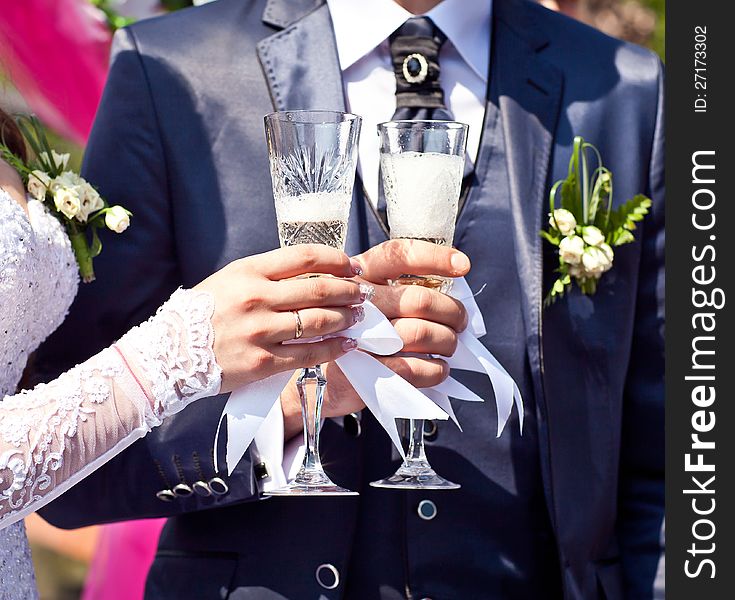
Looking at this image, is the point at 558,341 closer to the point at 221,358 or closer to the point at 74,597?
Result: the point at 221,358

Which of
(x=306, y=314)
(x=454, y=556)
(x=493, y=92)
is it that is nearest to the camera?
(x=306, y=314)

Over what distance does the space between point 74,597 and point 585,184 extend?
3945 mm

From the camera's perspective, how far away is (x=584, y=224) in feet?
8.27

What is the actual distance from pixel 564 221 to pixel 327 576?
89 centimetres

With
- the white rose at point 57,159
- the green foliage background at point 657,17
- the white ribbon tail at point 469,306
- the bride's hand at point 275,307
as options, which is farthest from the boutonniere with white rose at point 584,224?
the green foliage background at point 657,17

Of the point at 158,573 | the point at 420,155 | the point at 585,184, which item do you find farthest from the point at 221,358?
the point at 585,184

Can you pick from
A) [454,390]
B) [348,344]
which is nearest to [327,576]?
[454,390]

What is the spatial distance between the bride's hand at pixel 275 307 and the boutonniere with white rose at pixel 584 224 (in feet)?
2.25

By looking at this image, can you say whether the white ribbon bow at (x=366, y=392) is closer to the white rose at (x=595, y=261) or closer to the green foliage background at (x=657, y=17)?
the white rose at (x=595, y=261)

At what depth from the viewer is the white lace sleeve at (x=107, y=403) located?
1907mm

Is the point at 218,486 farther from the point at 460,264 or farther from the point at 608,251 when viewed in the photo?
the point at 608,251

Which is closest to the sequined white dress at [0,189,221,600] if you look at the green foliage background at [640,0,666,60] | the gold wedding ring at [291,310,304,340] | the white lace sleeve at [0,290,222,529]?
the white lace sleeve at [0,290,222,529]

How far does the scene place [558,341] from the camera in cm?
252

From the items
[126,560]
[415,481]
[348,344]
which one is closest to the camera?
[348,344]
